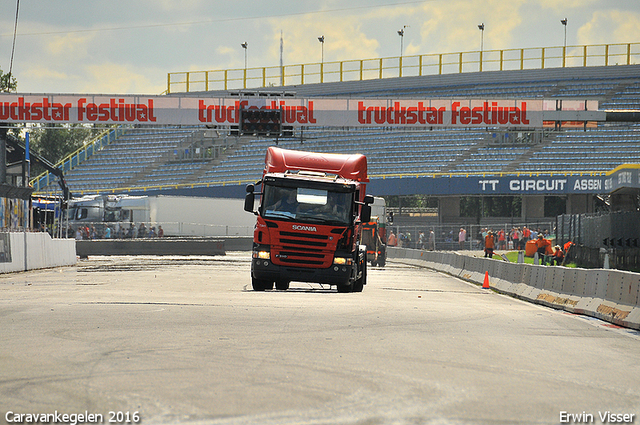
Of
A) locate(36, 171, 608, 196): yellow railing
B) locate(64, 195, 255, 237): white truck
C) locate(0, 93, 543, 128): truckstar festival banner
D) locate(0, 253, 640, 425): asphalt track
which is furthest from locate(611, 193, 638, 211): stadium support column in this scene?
locate(64, 195, 255, 237): white truck

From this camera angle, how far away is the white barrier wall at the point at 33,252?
25.7 meters

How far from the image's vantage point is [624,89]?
58.2 meters

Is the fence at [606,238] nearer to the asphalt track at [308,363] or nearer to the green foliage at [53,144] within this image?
the asphalt track at [308,363]

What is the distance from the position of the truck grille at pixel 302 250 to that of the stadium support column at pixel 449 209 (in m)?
40.1

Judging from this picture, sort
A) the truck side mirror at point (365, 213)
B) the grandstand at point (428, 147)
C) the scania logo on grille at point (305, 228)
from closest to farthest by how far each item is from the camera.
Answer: the scania logo on grille at point (305, 228) < the truck side mirror at point (365, 213) < the grandstand at point (428, 147)

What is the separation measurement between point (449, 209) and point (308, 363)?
50.0 m

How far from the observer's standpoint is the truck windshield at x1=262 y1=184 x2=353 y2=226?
17.6 m

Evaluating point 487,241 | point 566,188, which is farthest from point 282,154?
point 566,188

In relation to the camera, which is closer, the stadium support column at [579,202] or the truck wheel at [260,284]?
the truck wheel at [260,284]

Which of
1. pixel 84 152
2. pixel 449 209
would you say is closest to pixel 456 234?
pixel 449 209

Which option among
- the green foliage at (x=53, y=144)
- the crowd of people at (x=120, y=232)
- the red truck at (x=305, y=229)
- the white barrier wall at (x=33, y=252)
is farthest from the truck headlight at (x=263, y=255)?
the green foliage at (x=53, y=144)

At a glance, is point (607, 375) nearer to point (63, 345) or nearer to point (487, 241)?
point (63, 345)

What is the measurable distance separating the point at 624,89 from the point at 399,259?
23.1 m

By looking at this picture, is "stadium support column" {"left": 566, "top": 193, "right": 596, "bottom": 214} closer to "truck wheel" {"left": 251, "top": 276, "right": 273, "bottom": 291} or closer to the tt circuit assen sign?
the tt circuit assen sign
